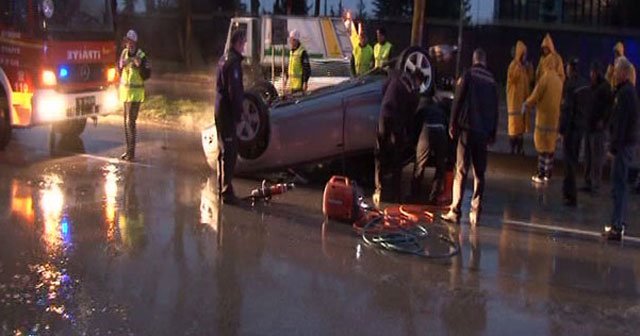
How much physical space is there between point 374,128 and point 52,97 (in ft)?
16.7

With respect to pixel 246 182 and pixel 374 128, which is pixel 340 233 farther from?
pixel 246 182

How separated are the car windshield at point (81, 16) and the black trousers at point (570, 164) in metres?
7.28

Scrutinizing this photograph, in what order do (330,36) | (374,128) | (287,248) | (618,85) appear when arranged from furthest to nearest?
(330,36)
(374,128)
(618,85)
(287,248)

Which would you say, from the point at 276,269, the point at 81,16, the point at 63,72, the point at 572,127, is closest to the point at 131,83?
the point at 63,72

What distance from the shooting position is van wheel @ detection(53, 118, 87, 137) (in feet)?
44.0

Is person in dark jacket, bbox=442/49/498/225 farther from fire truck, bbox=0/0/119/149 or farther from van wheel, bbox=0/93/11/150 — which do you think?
van wheel, bbox=0/93/11/150

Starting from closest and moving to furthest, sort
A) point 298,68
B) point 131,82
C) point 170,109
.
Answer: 1. point 131,82
2. point 298,68
3. point 170,109

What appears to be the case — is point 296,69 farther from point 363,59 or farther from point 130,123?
point 130,123

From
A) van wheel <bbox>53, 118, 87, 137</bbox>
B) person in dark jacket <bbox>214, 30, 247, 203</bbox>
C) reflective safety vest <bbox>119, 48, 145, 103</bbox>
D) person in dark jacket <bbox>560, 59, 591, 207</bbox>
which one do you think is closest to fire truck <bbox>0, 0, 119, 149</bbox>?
van wheel <bbox>53, 118, 87, 137</bbox>

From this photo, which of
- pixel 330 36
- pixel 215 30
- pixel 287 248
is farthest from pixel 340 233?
Result: pixel 215 30

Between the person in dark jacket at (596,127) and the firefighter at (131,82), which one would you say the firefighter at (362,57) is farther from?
the person in dark jacket at (596,127)

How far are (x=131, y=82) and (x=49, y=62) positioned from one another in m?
1.26

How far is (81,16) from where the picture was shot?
1248 centimetres

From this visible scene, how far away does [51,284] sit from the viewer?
20.2 ft
